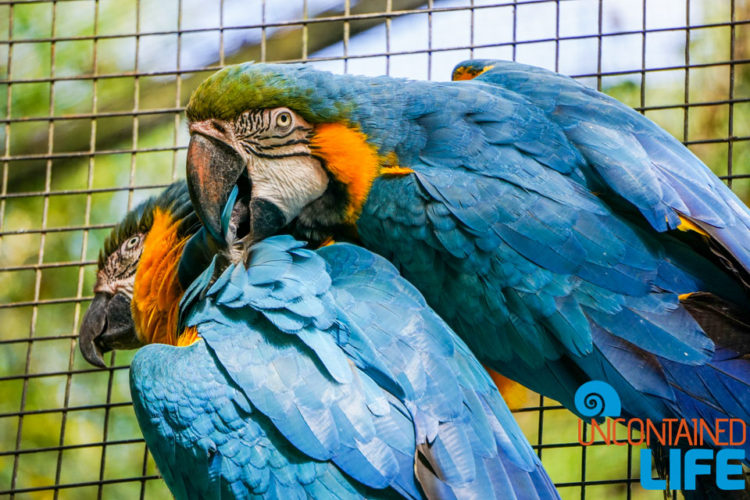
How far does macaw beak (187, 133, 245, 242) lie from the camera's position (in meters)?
1.78

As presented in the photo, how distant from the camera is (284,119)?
1.83 m

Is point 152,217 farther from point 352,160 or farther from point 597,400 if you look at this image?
point 597,400

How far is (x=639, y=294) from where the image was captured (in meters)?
1.60

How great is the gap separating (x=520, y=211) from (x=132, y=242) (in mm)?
1105

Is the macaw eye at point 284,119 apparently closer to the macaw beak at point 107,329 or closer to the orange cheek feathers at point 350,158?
the orange cheek feathers at point 350,158

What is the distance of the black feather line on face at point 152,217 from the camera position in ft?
6.73

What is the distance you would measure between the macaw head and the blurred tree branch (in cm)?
66

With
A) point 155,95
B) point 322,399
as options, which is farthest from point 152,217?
point 322,399

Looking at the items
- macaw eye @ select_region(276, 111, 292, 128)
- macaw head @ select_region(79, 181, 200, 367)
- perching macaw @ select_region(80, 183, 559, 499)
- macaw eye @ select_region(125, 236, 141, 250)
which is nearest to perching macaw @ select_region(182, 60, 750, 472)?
macaw eye @ select_region(276, 111, 292, 128)

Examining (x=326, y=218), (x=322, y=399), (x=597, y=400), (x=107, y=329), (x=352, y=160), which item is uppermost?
A: (x=352, y=160)

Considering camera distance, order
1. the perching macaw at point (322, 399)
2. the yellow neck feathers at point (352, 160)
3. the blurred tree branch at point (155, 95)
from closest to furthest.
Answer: the perching macaw at point (322, 399)
the yellow neck feathers at point (352, 160)
the blurred tree branch at point (155, 95)

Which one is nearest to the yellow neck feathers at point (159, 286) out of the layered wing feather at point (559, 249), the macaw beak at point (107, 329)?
the macaw beak at point (107, 329)

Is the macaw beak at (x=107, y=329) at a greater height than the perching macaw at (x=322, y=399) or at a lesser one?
lesser

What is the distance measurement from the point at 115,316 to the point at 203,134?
2.11ft
